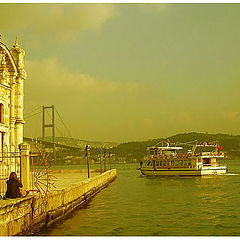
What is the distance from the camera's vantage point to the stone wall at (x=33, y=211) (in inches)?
464

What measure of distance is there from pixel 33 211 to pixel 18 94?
14.5 meters

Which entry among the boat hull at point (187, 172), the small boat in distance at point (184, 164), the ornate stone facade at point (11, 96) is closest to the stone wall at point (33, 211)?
the ornate stone facade at point (11, 96)

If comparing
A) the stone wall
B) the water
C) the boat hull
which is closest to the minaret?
the water

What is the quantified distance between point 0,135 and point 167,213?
10898 millimetres

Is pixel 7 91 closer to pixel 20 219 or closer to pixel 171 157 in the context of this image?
pixel 20 219

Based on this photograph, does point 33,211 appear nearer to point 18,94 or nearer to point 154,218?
point 154,218

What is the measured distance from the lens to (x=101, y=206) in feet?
74.6

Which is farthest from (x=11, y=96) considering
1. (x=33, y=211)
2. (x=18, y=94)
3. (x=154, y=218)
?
(x=33, y=211)

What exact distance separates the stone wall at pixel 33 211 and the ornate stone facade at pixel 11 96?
7050mm

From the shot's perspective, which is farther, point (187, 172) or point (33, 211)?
point (187, 172)

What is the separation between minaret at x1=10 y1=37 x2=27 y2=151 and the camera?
86.3 feet

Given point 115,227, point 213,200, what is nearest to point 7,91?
point 115,227

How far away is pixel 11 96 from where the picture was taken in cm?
2595

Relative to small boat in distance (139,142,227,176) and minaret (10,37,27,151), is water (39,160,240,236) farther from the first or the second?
small boat in distance (139,142,227,176)
